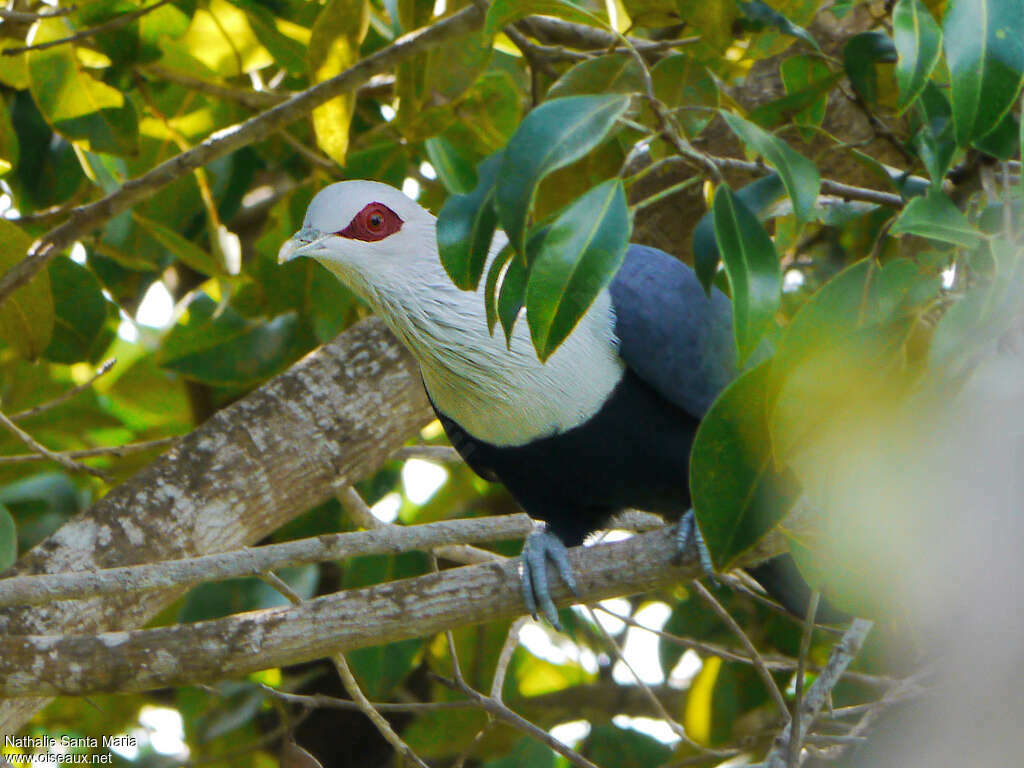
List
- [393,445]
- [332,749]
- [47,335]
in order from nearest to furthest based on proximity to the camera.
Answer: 1. [47,335]
2. [393,445]
3. [332,749]

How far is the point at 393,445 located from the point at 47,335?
2.80ft

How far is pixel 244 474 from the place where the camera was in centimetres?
272

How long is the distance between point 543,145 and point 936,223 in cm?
56

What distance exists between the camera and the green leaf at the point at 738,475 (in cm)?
156

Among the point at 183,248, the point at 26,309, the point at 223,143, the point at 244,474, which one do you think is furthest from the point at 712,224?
the point at 26,309

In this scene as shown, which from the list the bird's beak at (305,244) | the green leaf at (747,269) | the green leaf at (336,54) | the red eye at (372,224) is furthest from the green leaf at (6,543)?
the green leaf at (747,269)

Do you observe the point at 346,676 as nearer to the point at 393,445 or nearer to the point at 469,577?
the point at 469,577

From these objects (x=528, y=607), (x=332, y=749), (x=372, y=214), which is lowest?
(x=332, y=749)

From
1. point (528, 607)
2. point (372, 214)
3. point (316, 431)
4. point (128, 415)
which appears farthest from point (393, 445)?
point (128, 415)

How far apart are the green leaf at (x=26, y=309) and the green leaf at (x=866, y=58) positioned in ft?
5.84

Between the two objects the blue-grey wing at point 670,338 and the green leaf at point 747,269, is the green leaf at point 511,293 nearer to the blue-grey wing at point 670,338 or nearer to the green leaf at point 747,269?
the green leaf at point 747,269

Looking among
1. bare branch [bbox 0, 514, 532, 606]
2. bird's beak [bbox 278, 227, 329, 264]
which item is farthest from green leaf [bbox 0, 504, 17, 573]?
bird's beak [bbox 278, 227, 329, 264]

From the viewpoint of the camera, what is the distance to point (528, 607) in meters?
2.05

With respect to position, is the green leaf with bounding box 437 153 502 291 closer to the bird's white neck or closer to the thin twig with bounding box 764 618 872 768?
the bird's white neck
